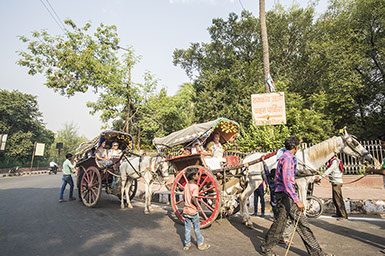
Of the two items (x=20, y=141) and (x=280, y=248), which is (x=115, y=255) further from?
(x=20, y=141)

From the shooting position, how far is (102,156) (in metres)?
8.38

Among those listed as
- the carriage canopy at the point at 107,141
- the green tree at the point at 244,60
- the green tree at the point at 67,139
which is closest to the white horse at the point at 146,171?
the carriage canopy at the point at 107,141

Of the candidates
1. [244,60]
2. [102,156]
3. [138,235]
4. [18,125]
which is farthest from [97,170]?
[18,125]

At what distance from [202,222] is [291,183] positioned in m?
2.35

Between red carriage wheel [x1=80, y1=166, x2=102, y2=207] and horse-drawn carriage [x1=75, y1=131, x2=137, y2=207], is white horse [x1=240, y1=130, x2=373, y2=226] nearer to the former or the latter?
horse-drawn carriage [x1=75, y1=131, x2=137, y2=207]

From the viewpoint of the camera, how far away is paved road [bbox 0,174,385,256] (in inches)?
158

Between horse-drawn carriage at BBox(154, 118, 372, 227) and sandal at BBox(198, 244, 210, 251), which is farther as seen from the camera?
horse-drawn carriage at BBox(154, 118, 372, 227)

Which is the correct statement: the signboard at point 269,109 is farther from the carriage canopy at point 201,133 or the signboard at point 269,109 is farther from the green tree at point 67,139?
the green tree at point 67,139

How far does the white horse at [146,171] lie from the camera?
7.17m

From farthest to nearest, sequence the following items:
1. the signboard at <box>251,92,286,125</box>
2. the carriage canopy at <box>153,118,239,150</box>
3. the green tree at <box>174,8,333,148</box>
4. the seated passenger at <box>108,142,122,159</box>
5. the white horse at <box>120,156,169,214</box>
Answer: the green tree at <box>174,8,333,148</box> → the signboard at <box>251,92,286,125</box> → the seated passenger at <box>108,142,122,159</box> → the white horse at <box>120,156,169,214</box> → the carriage canopy at <box>153,118,239,150</box>

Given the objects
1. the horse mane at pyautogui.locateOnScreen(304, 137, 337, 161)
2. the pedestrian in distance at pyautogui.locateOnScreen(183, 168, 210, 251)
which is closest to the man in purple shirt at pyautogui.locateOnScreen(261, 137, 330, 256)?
the pedestrian in distance at pyautogui.locateOnScreen(183, 168, 210, 251)

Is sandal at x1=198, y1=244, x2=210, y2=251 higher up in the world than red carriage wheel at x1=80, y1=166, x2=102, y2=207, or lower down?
lower down

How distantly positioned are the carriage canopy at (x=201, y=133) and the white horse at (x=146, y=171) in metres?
0.59

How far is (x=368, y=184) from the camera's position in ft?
33.8
